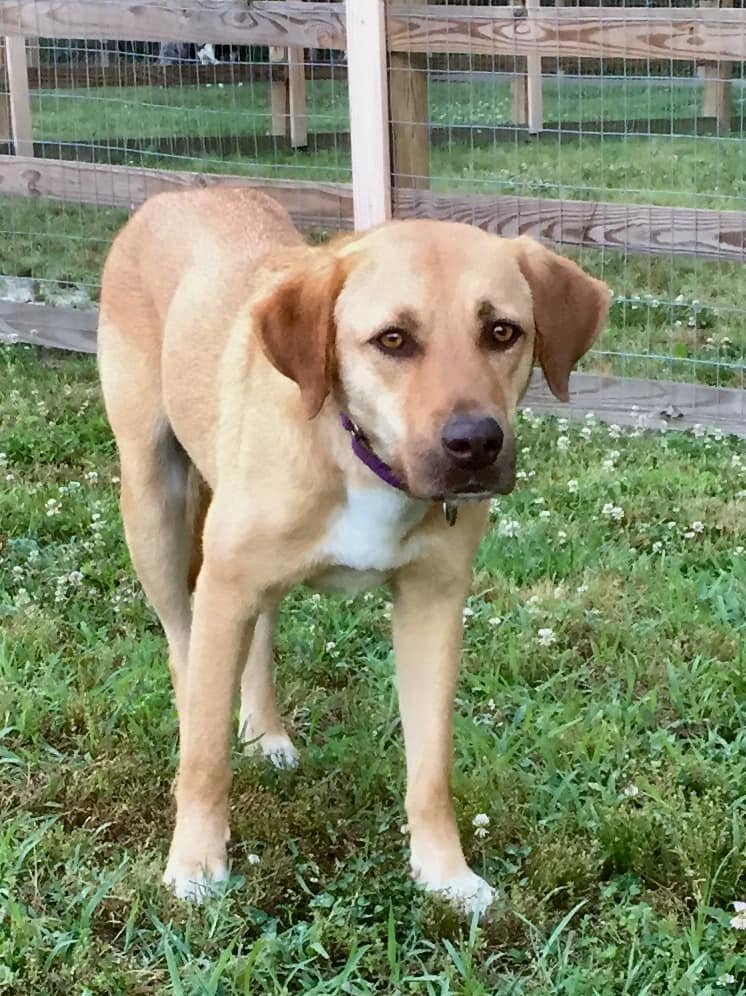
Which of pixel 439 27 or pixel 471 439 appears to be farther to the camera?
pixel 439 27

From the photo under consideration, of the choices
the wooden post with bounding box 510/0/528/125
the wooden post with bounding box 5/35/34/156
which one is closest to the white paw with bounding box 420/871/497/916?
the wooden post with bounding box 5/35/34/156

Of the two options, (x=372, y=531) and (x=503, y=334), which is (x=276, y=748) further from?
(x=503, y=334)

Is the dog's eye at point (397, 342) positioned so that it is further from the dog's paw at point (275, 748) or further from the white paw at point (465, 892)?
the dog's paw at point (275, 748)

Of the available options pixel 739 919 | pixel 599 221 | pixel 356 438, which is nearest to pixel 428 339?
pixel 356 438

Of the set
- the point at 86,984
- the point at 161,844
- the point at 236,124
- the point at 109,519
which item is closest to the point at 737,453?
the point at 109,519

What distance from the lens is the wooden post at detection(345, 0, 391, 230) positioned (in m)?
6.39

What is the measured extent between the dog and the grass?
15 centimetres

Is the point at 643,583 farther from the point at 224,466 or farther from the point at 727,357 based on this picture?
the point at 727,357

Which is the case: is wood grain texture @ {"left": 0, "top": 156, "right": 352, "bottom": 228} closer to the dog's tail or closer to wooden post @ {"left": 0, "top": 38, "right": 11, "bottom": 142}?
wooden post @ {"left": 0, "top": 38, "right": 11, "bottom": 142}

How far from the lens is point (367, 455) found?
2891 mm

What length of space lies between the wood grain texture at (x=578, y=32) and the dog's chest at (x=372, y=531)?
3.69m

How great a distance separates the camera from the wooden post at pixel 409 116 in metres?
6.48

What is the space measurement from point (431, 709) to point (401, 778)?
420 millimetres

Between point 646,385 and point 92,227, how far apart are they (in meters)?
3.68
